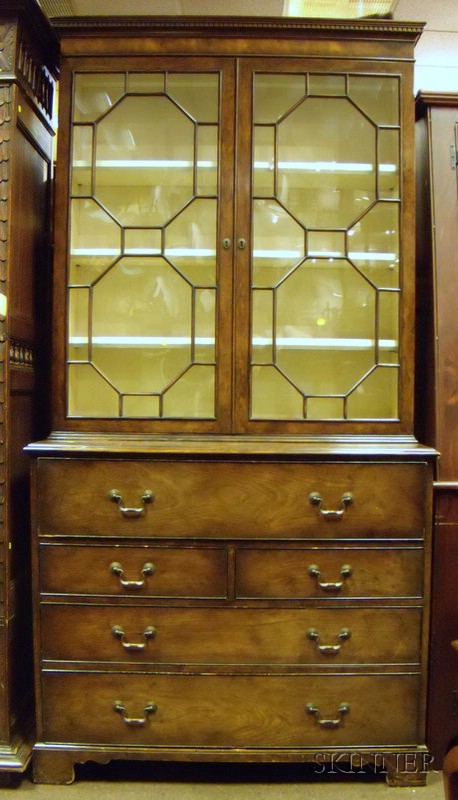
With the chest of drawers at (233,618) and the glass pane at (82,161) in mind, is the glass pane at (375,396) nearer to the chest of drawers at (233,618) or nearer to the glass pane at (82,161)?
the chest of drawers at (233,618)

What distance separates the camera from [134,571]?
1.57 m

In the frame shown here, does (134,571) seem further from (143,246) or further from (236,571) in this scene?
(143,246)

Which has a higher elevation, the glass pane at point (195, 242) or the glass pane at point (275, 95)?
the glass pane at point (275, 95)

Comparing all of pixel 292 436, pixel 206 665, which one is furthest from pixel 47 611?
pixel 292 436

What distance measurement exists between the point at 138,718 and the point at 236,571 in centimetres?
55

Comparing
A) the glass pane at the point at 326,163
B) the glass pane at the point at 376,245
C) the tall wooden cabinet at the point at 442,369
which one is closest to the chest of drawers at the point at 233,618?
the tall wooden cabinet at the point at 442,369

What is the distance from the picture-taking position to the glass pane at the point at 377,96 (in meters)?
1.66

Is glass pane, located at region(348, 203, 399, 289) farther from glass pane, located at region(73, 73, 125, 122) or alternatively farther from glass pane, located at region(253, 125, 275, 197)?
glass pane, located at region(73, 73, 125, 122)

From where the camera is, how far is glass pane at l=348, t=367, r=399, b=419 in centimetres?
167

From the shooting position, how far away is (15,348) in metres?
1.62

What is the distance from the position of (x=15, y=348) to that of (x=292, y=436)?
93 cm

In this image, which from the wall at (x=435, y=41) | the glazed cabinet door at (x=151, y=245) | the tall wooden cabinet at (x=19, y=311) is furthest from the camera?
the wall at (x=435, y=41)

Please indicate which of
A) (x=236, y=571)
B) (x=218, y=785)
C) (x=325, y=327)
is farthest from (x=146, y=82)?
(x=218, y=785)

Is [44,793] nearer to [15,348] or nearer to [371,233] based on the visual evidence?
[15,348]
